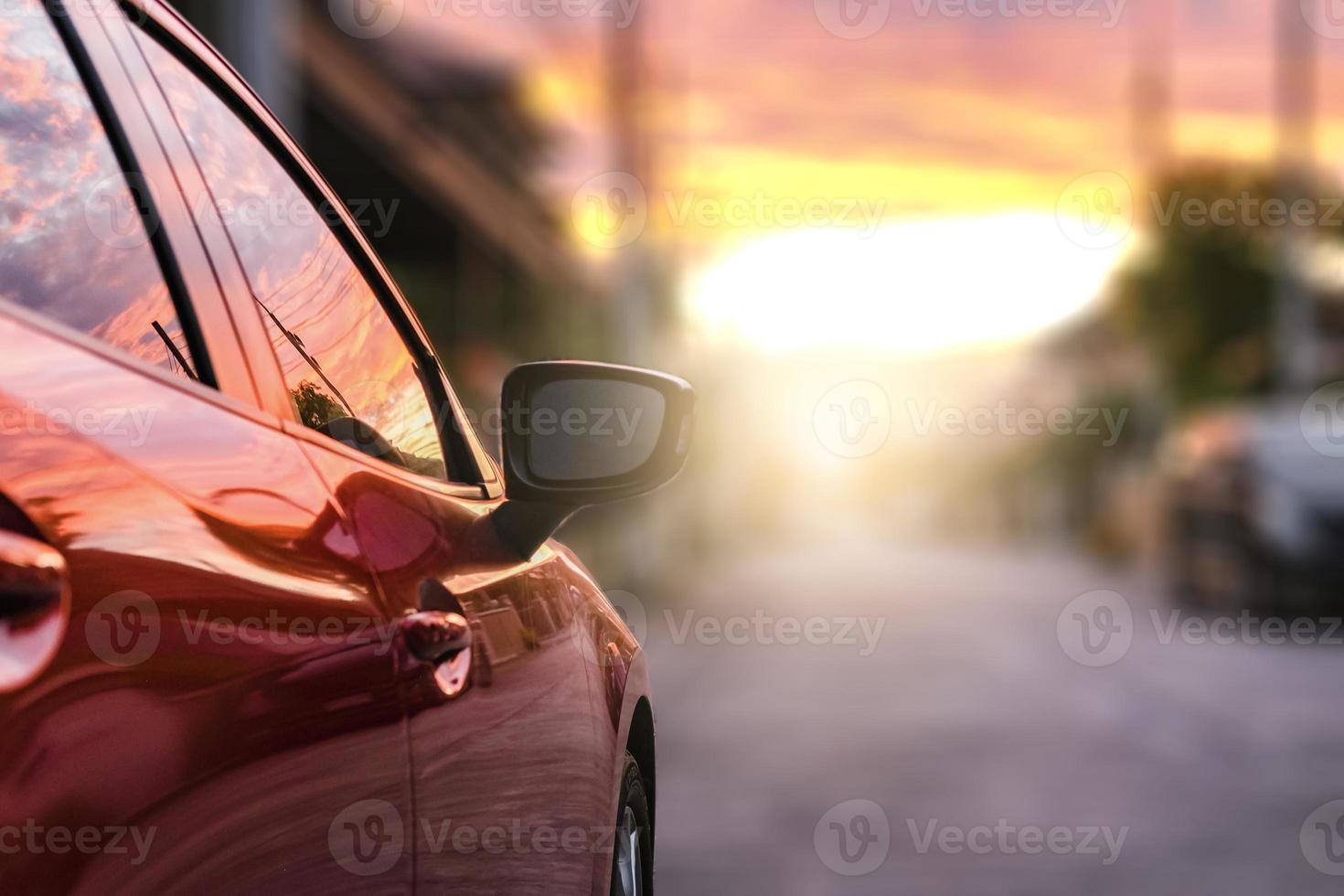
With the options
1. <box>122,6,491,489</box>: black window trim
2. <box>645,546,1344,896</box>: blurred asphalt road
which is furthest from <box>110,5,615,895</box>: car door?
<box>645,546,1344,896</box>: blurred asphalt road

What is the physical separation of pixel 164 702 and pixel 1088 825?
664 centimetres

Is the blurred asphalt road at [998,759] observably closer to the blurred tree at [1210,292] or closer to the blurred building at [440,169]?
the blurred building at [440,169]

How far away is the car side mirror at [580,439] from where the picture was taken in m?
2.76

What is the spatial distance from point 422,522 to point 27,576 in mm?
1072

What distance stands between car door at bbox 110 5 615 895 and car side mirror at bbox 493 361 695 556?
8 centimetres

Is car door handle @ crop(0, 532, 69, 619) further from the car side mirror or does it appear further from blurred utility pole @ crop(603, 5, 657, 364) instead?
blurred utility pole @ crop(603, 5, 657, 364)

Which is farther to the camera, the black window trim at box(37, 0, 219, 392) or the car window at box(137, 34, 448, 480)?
the car window at box(137, 34, 448, 480)

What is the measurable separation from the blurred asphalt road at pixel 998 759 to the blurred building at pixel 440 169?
133 inches

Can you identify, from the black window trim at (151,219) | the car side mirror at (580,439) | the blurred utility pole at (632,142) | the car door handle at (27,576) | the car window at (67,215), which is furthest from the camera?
the blurred utility pole at (632,142)

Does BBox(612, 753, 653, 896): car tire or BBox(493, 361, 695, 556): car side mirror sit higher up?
BBox(493, 361, 695, 556): car side mirror

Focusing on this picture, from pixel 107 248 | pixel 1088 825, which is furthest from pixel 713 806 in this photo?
pixel 107 248

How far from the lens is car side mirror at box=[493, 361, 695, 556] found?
276cm

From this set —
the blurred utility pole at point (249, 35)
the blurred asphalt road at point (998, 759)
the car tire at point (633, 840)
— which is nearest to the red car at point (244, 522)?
the car tire at point (633, 840)

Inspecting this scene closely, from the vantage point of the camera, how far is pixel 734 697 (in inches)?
503
